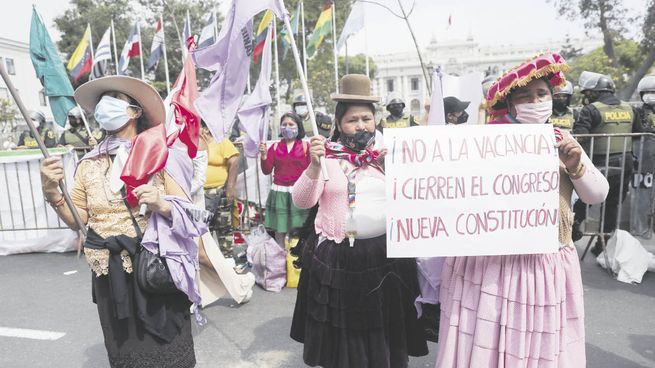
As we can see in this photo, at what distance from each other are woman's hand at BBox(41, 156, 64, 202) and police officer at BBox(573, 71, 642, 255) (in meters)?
5.28

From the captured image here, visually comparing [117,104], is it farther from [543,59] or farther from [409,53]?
[409,53]

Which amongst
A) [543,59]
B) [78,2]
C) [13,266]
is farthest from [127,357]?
[78,2]

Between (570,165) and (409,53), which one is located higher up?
(409,53)

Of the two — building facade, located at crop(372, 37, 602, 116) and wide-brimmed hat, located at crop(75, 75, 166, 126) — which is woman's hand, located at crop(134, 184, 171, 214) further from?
Result: building facade, located at crop(372, 37, 602, 116)

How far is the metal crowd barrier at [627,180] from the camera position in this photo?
5303 millimetres

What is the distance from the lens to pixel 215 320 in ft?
13.9

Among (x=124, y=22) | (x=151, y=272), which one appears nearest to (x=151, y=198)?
(x=151, y=272)

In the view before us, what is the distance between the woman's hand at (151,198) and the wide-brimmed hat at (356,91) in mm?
1080

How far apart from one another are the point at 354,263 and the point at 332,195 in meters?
0.39

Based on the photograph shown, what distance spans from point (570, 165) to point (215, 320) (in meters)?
3.31

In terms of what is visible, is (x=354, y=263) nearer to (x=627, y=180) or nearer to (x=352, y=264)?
(x=352, y=264)

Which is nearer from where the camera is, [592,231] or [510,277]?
[510,277]

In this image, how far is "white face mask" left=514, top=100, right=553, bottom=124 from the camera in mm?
2156

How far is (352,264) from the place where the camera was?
8.29 feet
